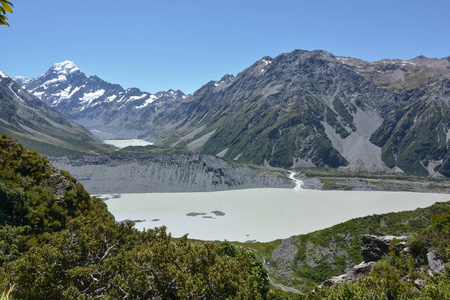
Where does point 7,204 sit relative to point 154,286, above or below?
above

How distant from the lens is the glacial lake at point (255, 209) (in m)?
97.3

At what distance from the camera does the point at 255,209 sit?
123500mm

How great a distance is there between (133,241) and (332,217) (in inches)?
3956

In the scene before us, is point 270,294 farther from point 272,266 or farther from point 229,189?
point 229,189

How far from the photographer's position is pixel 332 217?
362 ft

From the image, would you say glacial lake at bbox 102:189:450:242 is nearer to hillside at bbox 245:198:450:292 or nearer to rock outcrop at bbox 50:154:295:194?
rock outcrop at bbox 50:154:295:194

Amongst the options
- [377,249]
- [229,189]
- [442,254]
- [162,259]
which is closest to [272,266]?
[377,249]

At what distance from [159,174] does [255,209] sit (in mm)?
74134

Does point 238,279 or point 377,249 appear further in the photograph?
point 377,249

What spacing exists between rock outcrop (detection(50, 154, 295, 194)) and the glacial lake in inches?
418

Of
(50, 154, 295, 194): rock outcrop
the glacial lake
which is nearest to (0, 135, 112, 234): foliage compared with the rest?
the glacial lake

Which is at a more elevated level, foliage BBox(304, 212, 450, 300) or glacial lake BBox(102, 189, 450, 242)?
foliage BBox(304, 212, 450, 300)

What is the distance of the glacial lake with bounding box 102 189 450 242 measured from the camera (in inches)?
3831

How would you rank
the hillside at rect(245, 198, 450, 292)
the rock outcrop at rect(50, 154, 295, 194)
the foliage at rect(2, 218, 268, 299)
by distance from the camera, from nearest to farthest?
the foliage at rect(2, 218, 268, 299), the hillside at rect(245, 198, 450, 292), the rock outcrop at rect(50, 154, 295, 194)
